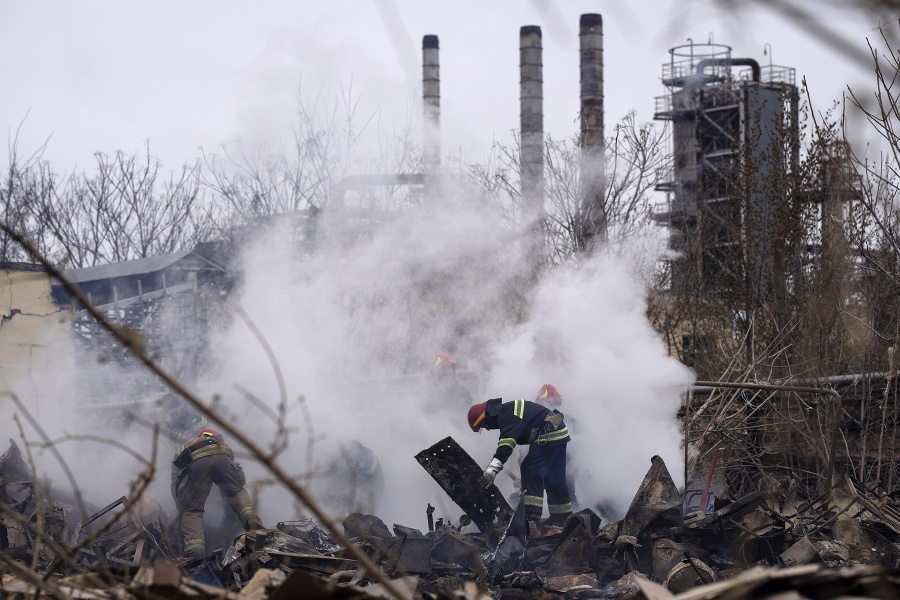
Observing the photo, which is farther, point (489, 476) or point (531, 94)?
point (531, 94)

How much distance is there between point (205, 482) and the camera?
9000mm

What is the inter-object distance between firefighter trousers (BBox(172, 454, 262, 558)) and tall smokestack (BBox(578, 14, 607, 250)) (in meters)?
12.3

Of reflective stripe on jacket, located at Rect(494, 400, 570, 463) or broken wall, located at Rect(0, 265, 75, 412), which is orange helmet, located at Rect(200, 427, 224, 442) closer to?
reflective stripe on jacket, located at Rect(494, 400, 570, 463)

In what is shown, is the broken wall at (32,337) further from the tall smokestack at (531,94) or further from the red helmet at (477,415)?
the tall smokestack at (531,94)

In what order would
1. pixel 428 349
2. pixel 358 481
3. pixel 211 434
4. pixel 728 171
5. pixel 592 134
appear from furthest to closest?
pixel 592 134 → pixel 728 171 → pixel 428 349 → pixel 358 481 → pixel 211 434

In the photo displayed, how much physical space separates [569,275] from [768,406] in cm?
351

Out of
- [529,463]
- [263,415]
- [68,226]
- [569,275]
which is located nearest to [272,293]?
[263,415]

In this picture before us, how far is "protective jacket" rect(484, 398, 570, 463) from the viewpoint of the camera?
9.40 m

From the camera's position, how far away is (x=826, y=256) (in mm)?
13688

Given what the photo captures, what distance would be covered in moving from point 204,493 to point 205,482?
16 cm

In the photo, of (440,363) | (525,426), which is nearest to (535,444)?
(525,426)

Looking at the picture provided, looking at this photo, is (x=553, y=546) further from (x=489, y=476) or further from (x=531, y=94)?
(x=531, y=94)

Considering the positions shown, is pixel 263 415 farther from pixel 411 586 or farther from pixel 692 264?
pixel 692 264

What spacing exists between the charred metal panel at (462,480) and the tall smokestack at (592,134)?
1160 cm
